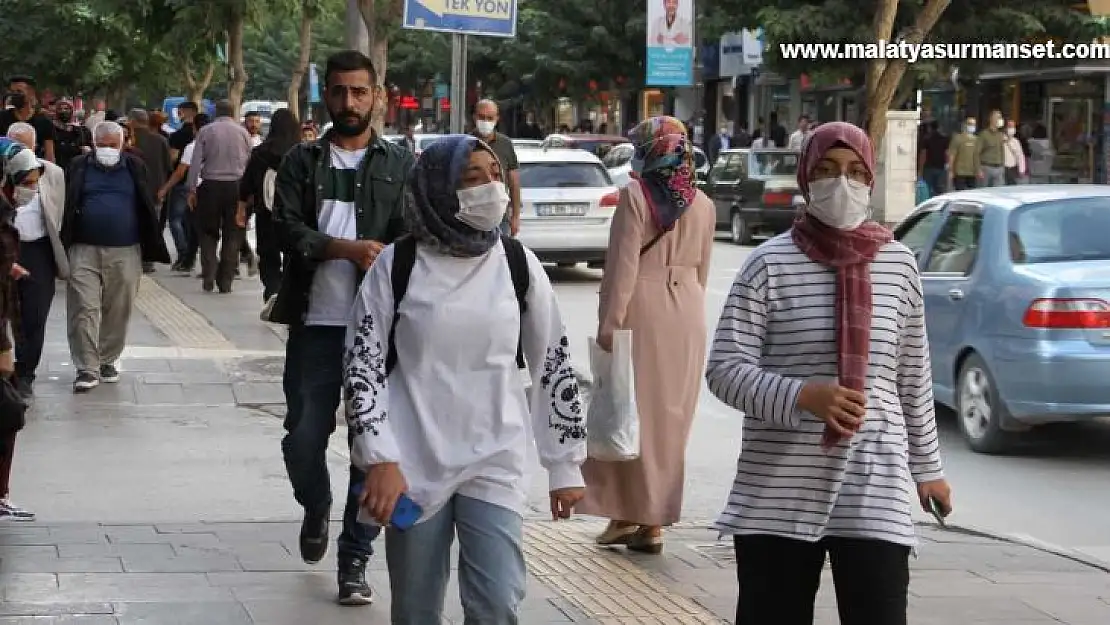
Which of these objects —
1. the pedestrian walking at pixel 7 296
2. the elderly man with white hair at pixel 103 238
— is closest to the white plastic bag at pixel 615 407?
the pedestrian walking at pixel 7 296

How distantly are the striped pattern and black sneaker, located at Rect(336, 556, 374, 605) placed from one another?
2.21 metres

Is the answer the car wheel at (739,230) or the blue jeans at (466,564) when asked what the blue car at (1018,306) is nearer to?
the blue jeans at (466,564)

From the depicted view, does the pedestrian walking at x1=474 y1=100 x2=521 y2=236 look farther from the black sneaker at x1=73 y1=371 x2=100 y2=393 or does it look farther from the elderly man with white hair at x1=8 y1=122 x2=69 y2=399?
the elderly man with white hair at x1=8 y1=122 x2=69 y2=399

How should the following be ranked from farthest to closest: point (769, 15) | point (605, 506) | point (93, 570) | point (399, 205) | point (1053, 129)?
point (1053, 129)
point (769, 15)
point (605, 506)
point (93, 570)
point (399, 205)

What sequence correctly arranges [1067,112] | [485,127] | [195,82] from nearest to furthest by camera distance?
1. [485,127]
2. [1067,112]
3. [195,82]

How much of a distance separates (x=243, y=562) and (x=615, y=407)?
150 centimetres

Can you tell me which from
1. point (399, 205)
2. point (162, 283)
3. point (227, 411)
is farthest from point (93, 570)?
point (162, 283)

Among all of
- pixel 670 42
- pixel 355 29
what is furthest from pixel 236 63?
pixel 670 42

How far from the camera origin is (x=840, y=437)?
4500 millimetres

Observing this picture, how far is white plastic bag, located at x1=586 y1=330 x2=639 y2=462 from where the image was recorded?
7.18 m

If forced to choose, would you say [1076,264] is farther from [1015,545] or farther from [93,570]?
[93,570]

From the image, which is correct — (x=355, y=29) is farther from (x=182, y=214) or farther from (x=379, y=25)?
(x=182, y=214)

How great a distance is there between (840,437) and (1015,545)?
12.8 feet

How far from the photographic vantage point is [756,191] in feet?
94.2
